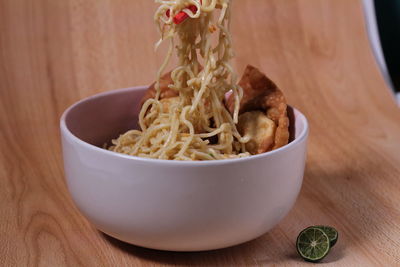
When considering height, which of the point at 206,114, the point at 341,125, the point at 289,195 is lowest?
the point at 341,125

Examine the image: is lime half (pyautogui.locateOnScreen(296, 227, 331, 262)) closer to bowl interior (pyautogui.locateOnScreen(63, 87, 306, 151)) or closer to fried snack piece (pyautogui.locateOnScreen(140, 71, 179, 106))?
bowl interior (pyautogui.locateOnScreen(63, 87, 306, 151))

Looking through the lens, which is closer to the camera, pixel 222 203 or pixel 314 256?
pixel 222 203

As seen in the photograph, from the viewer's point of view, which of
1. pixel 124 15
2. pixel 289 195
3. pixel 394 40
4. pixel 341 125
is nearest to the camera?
pixel 289 195

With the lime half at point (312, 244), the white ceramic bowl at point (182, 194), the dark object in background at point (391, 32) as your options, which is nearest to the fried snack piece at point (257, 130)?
the white ceramic bowl at point (182, 194)

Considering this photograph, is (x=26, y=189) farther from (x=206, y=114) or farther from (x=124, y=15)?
(x=124, y=15)

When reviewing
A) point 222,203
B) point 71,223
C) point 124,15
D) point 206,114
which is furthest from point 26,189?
point 124,15

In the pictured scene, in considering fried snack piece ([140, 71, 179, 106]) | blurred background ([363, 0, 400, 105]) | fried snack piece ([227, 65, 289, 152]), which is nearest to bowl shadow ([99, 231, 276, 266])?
fried snack piece ([227, 65, 289, 152])
